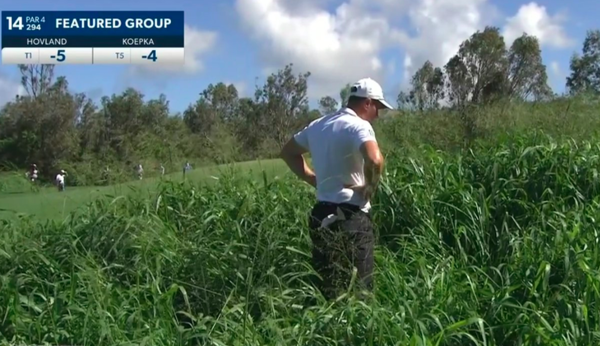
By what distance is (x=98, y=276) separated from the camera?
4.12 metres

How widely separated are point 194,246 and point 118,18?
Result: 4.72 meters

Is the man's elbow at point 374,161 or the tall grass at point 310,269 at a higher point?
the man's elbow at point 374,161

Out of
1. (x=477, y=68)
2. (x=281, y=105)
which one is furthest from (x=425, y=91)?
(x=477, y=68)

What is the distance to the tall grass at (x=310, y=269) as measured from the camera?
3.31m

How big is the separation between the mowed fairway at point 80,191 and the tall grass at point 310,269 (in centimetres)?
22

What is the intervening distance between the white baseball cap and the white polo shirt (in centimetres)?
12

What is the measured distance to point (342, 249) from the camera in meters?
3.77

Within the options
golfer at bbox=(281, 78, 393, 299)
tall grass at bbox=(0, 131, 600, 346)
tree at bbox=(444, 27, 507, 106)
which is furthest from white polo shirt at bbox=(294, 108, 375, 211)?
tree at bbox=(444, 27, 507, 106)

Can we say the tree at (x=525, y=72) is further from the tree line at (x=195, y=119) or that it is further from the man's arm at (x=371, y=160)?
the man's arm at (x=371, y=160)

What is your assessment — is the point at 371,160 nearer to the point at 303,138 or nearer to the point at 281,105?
the point at 303,138

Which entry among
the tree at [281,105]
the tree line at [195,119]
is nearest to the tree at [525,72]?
the tree line at [195,119]

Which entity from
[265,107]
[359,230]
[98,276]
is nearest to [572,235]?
[359,230]

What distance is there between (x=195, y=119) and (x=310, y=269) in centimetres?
397

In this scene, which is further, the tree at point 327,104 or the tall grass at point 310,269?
the tree at point 327,104
